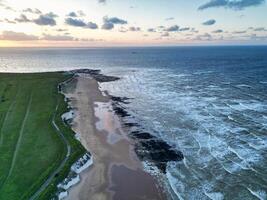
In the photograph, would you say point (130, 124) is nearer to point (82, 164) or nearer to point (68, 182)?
point (82, 164)

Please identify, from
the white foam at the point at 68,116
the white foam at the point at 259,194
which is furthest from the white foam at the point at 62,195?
the white foam at the point at 68,116

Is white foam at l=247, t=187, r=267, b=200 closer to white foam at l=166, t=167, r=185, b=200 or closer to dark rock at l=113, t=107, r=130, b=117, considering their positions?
white foam at l=166, t=167, r=185, b=200

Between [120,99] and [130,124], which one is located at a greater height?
[130,124]

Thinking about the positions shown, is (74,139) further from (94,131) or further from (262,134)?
(262,134)

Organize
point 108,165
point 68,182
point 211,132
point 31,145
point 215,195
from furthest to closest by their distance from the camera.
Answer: point 211,132, point 31,145, point 108,165, point 68,182, point 215,195

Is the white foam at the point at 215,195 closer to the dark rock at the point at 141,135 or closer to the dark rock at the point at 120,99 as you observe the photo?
the dark rock at the point at 141,135

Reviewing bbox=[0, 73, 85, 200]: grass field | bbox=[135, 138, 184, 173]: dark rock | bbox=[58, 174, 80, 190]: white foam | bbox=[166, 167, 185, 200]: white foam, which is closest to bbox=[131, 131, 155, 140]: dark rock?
bbox=[135, 138, 184, 173]: dark rock

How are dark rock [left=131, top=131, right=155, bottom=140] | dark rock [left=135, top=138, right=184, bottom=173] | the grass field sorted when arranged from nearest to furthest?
the grass field < dark rock [left=135, top=138, right=184, bottom=173] < dark rock [left=131, top=131, right=155, bottom=140]

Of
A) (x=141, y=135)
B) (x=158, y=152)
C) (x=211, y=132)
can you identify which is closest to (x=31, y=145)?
(x=141, y=135)
